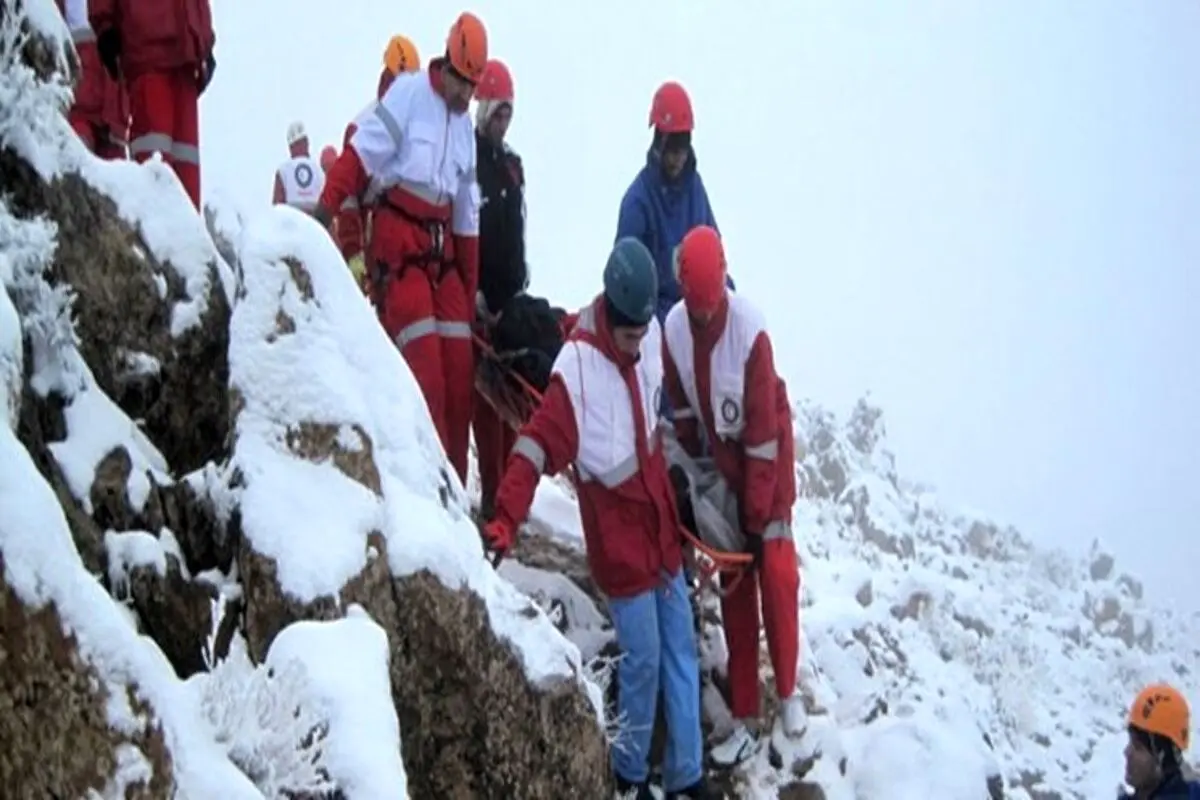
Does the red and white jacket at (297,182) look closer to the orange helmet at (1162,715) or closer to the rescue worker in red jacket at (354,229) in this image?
the rescue worker in red jacket at (354,229)

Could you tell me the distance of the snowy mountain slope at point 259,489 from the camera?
325 cm

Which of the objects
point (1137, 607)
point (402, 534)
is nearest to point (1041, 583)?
point (1137, 607)

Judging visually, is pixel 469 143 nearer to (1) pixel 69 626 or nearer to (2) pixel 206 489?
(2) pixel 206 489

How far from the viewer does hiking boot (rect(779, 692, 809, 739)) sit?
22.3ft

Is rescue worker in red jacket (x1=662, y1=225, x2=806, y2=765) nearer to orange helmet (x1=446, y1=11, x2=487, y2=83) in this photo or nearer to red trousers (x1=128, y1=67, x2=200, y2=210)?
orange helmet (x1=446, y1=11, x2=487, y2=83)

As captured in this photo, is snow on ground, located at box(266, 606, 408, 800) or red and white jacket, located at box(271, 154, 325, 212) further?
red and white jacket, located at box(271, 154, 325, 212)

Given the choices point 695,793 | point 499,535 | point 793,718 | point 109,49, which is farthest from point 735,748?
point 109,49

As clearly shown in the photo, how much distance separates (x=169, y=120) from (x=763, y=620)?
3.63m

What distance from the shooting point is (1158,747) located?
21.0ft

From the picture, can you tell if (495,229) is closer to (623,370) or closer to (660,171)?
(660,171)

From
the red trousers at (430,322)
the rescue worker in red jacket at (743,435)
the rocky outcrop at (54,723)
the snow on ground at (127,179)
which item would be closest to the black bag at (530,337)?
the red trousers at (430,322)

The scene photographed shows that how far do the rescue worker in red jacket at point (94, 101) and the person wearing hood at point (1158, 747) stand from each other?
17.9ft

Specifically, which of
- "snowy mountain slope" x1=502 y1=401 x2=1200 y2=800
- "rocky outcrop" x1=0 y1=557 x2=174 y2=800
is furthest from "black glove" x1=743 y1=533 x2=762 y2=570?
"rocky outcrop" x1=0 y1=557 x2=174 y2=800

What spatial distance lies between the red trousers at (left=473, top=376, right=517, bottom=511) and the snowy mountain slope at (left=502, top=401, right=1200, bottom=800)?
344 millimetres
